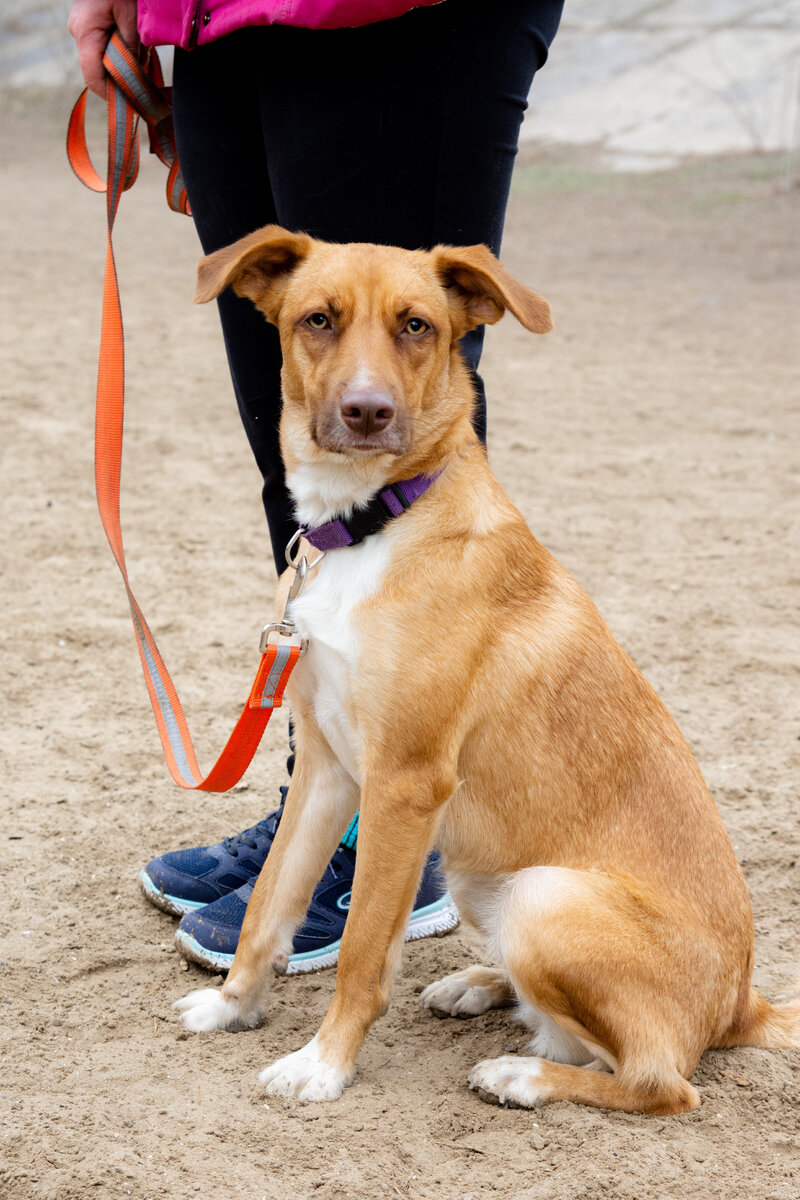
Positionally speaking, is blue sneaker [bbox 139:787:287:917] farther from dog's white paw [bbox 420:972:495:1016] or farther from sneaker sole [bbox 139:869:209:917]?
dog's white paw [bbox 420:972:495:1016]

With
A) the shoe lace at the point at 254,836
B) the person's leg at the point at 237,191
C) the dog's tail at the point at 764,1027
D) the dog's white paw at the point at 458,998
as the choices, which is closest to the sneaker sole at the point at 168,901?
the shoe lace at the point at 254,836

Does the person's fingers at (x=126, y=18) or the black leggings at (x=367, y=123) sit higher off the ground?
the person's fingers at (x=126, y=18)

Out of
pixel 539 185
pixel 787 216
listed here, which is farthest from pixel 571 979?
pixel 539 185

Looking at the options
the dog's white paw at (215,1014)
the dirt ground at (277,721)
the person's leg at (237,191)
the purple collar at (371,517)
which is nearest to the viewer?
the dirt ground at (277,721)

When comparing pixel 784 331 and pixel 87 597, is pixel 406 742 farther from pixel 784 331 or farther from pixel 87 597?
pixel 784 331

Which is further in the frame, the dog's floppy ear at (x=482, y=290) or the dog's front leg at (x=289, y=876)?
the dog's front leg at (x=289, y=876)

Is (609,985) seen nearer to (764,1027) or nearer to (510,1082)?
(510,1082)

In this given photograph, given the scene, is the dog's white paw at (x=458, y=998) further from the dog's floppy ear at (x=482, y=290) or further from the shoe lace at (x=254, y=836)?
the dog's floppy ear at (x=482, y=290)

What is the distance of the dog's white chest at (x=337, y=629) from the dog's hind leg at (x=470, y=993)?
59cm

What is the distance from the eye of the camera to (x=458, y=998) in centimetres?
275

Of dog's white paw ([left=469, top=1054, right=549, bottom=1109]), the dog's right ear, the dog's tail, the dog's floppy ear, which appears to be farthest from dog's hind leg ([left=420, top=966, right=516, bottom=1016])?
the dog's right ear

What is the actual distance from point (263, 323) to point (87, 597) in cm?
219

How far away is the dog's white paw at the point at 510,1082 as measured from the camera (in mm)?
2357

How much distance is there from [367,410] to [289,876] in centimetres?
102
